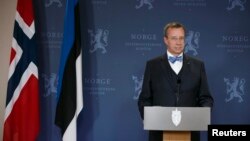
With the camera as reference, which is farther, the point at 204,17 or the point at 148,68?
the point at 204,17

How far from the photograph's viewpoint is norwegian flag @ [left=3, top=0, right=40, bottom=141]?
179 inches

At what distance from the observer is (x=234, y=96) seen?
4.88 metres

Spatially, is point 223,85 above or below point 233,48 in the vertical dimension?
below

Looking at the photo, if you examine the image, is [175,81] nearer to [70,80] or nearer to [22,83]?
[70,80]

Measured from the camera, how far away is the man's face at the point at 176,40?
3.33m

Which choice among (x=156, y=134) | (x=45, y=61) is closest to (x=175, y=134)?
(x=156, y=134)

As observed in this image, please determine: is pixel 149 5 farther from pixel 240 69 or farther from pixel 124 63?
pixel 240 69

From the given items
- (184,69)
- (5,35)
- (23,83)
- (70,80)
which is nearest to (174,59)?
(184,69)

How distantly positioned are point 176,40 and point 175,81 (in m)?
0.35

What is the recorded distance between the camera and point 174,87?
3.46 meters

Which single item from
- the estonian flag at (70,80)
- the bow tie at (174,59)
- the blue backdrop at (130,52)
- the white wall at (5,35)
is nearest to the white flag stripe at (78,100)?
the estonian flag at (70,80)

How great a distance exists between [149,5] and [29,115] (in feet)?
6.02

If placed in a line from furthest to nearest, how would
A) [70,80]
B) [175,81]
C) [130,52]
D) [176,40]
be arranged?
[130,52] < [70,80] < [175,81] < [176,40]

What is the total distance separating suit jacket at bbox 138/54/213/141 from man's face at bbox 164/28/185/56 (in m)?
0.18
